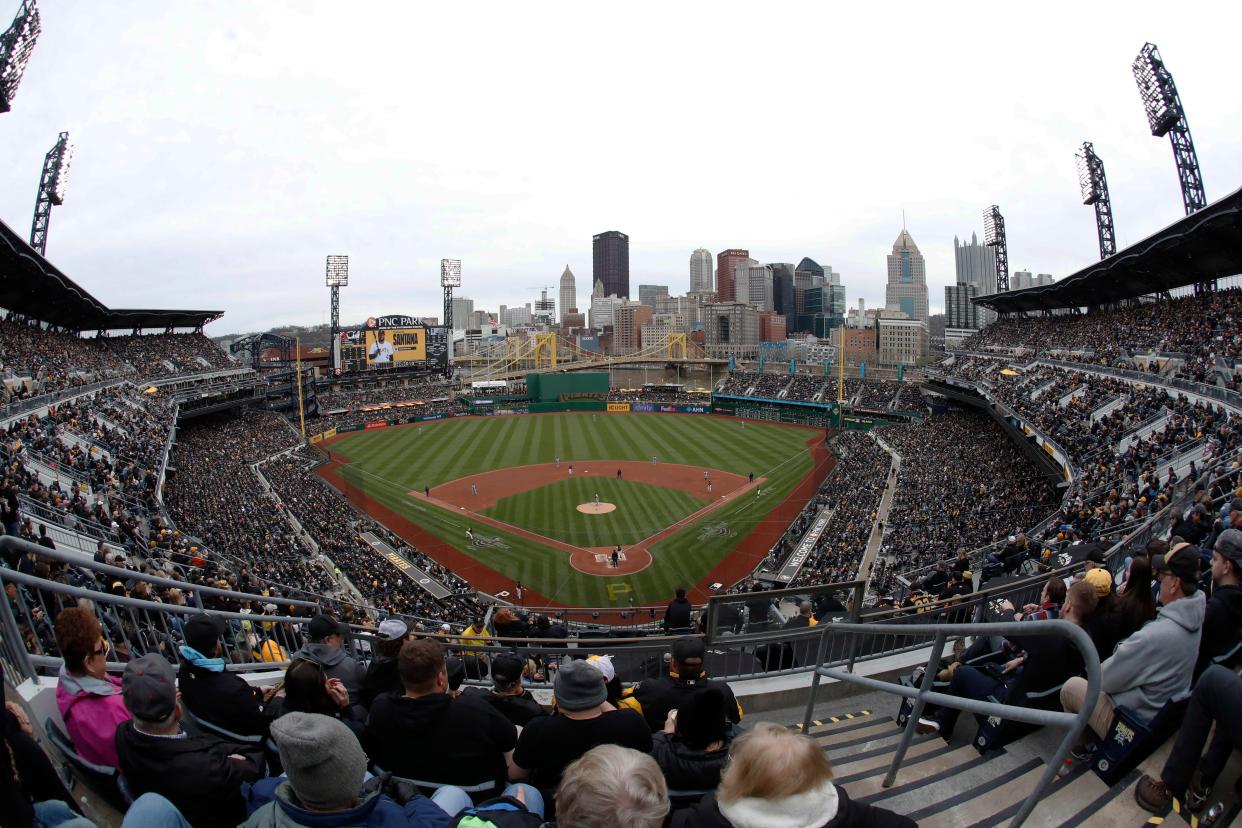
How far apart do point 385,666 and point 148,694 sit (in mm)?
2012

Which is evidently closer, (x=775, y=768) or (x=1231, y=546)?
(x=775, y=768)

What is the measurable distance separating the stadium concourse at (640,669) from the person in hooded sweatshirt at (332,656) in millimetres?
21

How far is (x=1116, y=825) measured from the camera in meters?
3.10

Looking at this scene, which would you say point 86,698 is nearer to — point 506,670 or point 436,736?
point 436,736

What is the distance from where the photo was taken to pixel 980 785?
3895mm

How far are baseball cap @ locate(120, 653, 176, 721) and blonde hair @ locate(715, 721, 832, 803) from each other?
2769mm

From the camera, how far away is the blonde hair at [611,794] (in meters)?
2.22

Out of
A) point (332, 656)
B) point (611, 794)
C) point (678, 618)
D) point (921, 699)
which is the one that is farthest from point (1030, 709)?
point (678, 618)

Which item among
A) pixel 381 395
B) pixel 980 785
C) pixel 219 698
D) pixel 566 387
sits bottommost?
pixel 980 785

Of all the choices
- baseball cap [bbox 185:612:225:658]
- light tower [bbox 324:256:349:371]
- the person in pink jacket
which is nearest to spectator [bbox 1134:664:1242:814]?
the person in pink jacket

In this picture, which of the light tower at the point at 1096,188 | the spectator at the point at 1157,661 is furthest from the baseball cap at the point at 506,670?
the light tower at the point at 1096,188

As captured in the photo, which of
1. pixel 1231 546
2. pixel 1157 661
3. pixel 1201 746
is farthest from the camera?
pixel 1231 546

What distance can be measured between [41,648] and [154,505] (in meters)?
20.1

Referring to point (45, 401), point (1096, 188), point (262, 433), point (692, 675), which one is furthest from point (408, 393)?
point (692, 675)
